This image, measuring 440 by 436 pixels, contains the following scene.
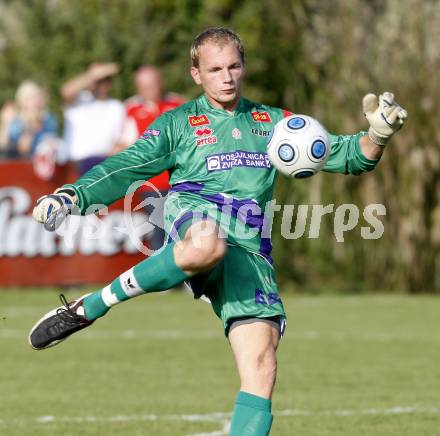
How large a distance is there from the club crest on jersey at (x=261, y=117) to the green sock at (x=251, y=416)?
1.34m

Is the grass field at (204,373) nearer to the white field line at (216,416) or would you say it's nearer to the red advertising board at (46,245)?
the white field line at (216,416)

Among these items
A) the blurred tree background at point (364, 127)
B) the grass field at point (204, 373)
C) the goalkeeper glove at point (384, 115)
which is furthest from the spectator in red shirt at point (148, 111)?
the goalkeeper glove at point (384, 115)

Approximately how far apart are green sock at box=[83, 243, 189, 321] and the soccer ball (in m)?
0.63


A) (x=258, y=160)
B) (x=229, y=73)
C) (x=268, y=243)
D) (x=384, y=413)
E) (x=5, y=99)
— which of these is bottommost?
(x=384, y=413)

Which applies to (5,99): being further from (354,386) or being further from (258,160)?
(258,160)

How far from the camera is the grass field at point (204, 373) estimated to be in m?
7.43

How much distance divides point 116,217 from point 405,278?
338 cm

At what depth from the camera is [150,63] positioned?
60.0 ft

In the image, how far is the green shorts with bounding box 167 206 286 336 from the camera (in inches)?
232

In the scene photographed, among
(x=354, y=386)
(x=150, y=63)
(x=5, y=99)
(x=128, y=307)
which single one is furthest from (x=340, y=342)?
(x=5, y=99)

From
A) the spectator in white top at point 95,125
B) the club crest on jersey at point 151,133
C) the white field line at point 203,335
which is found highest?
the spectator in white top at point 95,125

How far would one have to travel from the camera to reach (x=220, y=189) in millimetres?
6082

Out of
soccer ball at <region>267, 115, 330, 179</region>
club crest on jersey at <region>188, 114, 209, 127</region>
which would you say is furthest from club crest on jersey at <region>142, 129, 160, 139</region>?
soccer ball at <region>267, 115, 330, 179</region>

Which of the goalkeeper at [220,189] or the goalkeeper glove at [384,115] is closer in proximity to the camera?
the goalkeeper at [220,189]
